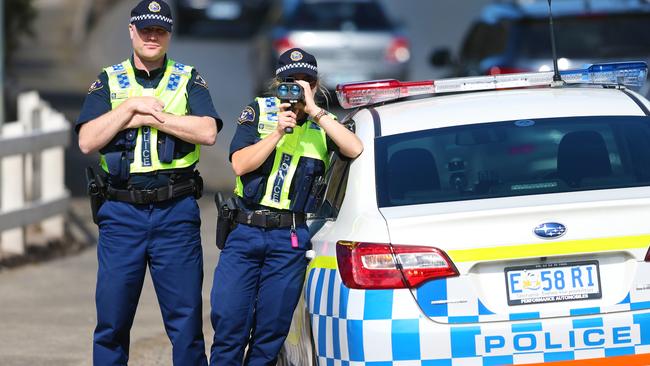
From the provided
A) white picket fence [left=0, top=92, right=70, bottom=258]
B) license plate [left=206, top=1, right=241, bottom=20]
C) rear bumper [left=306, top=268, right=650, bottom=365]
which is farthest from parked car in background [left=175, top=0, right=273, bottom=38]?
rear bumper [left=306, top=268, right=650, bottom=365]

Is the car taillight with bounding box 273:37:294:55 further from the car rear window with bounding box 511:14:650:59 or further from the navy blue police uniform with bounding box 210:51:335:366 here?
the navy blue police uniform with bounding box 210:51:335:366

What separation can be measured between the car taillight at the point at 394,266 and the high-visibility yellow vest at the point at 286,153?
0.72 meters

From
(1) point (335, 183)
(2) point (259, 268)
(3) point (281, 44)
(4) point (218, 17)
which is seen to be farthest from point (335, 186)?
(4) point (218, 17)

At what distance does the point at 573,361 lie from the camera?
541cm

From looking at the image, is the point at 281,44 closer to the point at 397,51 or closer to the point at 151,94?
the point at 397,51

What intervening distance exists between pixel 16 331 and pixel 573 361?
413cm

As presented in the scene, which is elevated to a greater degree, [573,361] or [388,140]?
[388,140]

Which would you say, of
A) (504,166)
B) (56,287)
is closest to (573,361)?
(504,166)

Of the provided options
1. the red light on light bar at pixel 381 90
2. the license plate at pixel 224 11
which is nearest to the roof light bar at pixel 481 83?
the red light on light bar at pixel 381 90

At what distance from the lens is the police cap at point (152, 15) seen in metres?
6.26

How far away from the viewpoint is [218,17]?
32.4 m

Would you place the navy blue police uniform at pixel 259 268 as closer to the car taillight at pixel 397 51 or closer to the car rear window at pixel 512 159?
the car rear window at pixel 512 159

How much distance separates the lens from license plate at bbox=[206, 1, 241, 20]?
32.4 meters

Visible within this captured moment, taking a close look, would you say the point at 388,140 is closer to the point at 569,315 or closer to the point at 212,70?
the point at 569,315
